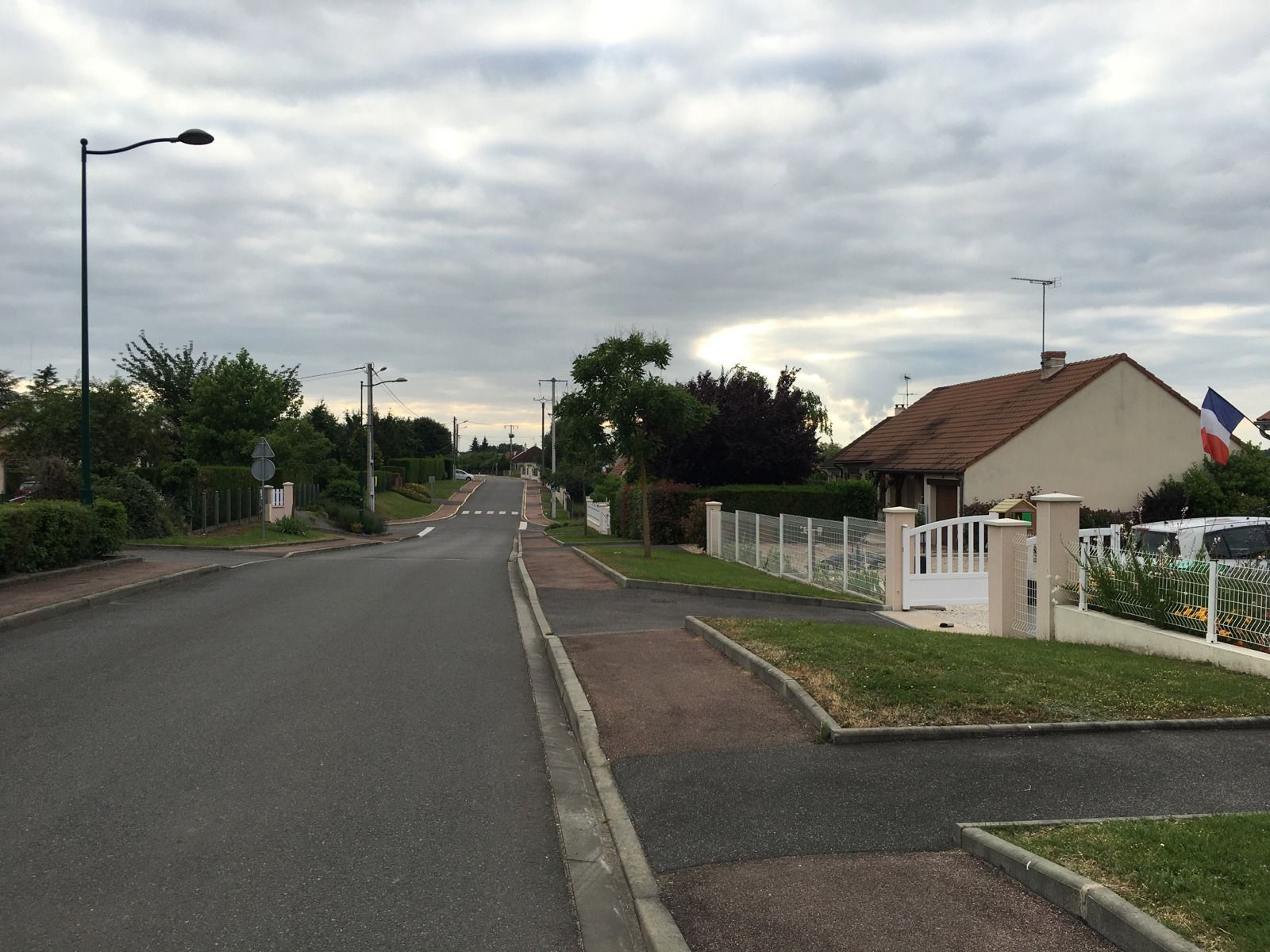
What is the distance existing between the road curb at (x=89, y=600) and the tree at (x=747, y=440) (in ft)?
73.0

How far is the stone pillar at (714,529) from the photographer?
90.4ft

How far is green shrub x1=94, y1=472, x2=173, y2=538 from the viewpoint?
91.0 feet

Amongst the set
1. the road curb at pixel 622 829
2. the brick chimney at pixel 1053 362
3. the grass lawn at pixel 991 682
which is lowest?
the road curb at pixel 622 829

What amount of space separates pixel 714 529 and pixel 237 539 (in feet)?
48.6

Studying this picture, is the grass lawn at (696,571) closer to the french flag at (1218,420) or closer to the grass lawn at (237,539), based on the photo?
the french flag at (1218,420)

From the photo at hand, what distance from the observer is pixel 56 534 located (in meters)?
16.9

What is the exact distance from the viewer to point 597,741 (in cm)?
686

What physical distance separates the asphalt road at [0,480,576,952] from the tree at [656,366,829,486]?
89.5ft

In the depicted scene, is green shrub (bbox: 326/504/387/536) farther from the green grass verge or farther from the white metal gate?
the white metal gate

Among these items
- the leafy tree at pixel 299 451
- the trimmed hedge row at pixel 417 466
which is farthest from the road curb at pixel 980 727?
the trimmed hedge row at pixel 417 466

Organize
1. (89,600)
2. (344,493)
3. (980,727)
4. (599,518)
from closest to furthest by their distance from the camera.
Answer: (980,727), (89,600), (599,518), (344,493)

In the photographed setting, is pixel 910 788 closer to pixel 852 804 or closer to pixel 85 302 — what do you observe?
pixel 852 804

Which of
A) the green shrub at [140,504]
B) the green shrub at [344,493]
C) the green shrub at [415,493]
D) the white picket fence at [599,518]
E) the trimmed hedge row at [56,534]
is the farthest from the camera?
the green shrub at [415,493]

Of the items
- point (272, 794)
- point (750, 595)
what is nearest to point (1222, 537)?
point (750, 595)
